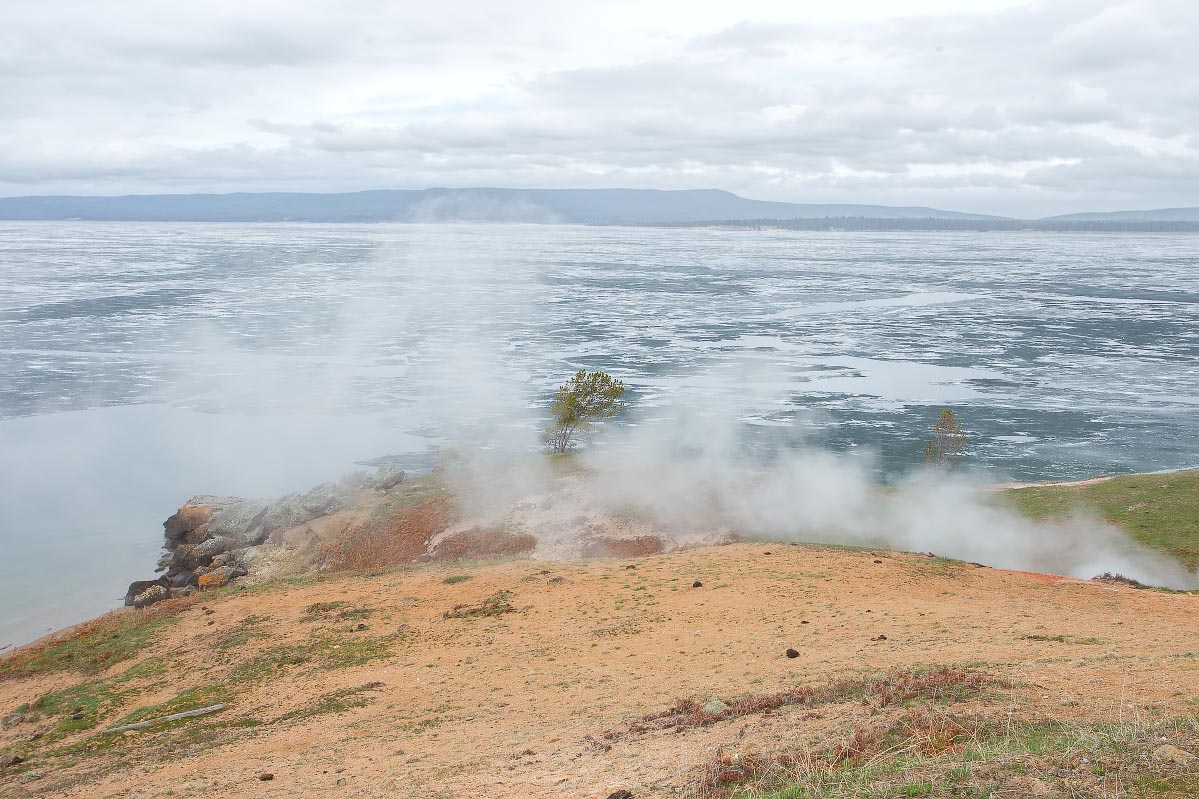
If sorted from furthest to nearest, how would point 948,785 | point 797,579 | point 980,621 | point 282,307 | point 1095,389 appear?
1. point 282,307
2. point 1095,389
3. point 797,579
4. point 980,621
5. point 948,785

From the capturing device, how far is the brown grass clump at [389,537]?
25.8 meters

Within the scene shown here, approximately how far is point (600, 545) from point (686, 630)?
8.55 meters

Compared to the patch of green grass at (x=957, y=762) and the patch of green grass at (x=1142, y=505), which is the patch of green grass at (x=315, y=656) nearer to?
the patch of green grass at (x=957, y=762)

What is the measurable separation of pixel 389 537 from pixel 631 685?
46.8 feet

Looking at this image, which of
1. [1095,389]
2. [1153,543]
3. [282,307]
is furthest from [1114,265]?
[1153,543]

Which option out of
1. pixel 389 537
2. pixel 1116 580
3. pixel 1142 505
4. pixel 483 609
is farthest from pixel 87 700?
pixel 1142 505

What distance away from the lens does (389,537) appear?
26.7 m

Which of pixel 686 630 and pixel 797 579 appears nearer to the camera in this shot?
pixel 686 630

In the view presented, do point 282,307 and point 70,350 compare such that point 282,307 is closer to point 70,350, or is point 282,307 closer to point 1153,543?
point 70,350

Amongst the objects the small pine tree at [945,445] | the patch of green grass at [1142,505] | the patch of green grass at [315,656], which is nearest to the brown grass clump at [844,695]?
the patch of green grass at [315,656]

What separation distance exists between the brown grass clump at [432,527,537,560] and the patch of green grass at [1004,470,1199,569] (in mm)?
14072

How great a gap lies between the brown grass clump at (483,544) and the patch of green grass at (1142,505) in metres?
14.1

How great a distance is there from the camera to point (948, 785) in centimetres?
773

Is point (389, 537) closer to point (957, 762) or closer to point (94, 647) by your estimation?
point (94, 647)
